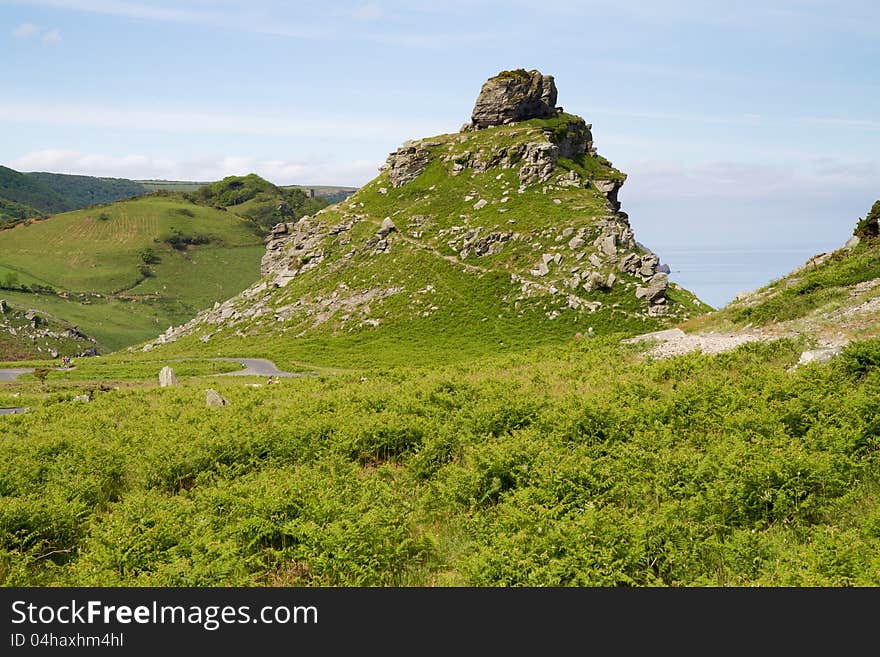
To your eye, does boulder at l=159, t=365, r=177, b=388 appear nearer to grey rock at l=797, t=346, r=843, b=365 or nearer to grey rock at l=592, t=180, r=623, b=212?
grey rock at l=797, t=346, r=843, b=365

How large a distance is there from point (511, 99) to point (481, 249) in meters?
27.9

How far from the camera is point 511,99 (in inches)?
3187

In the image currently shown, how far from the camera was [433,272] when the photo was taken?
65688mm

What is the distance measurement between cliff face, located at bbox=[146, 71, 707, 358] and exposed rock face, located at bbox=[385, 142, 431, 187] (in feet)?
0.65

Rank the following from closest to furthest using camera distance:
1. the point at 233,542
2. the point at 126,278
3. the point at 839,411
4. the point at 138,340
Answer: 1. the point at 233,542
2. the point at 839,411
3. the point at 138,340
4. the point at 126,278

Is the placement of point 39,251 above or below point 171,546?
above

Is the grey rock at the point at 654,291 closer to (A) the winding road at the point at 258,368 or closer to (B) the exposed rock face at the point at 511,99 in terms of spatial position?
(A) the winding road at the point at 258,368

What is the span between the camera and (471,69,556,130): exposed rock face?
3189 inches

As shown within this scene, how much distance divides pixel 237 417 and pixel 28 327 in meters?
123

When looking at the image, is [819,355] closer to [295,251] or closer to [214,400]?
[214,400]

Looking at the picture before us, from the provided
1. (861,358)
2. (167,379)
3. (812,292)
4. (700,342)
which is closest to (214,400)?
(167,379)

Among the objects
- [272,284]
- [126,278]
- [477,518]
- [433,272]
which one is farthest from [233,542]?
[126,278]

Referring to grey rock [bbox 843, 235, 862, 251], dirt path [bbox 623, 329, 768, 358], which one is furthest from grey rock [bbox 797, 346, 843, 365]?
grey rock [bbox 843, 235, 862, 251]

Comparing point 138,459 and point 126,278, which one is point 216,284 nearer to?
point 126,278
